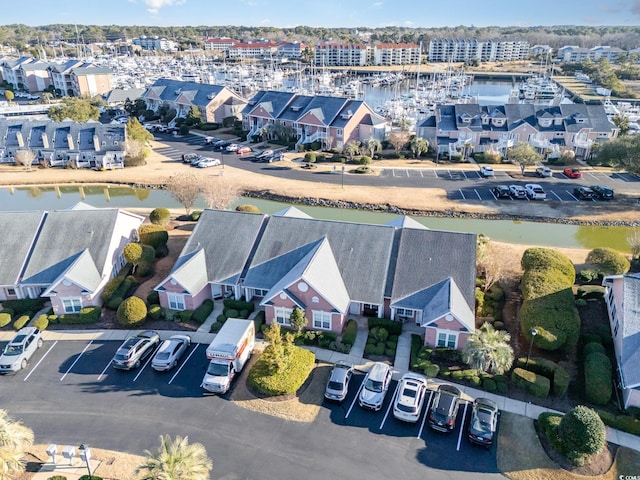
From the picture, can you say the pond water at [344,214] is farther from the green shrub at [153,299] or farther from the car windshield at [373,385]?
the car windshield at [373,385]

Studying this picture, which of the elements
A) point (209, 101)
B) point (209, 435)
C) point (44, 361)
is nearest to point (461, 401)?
point (209, 435)

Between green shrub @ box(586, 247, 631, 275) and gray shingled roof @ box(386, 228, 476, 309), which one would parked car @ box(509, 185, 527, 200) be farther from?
gray shingled roof @ box(386, 228, 476, 309)

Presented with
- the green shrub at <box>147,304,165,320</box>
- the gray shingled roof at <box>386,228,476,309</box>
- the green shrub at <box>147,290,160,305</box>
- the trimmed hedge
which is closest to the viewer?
the trimmed hedge

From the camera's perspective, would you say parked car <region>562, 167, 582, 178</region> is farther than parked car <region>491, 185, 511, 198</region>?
Yes

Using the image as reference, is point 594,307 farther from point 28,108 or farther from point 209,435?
point 28,108

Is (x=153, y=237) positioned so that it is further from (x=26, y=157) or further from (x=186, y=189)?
(x=26, y=157)

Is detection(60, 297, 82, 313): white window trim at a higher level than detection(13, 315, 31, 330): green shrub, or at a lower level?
higher

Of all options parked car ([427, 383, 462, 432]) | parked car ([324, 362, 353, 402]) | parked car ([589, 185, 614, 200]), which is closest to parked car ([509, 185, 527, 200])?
parked car ([589, 185, 614, 200])

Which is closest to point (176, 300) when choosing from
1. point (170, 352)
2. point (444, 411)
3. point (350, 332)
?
point (170, 352)
